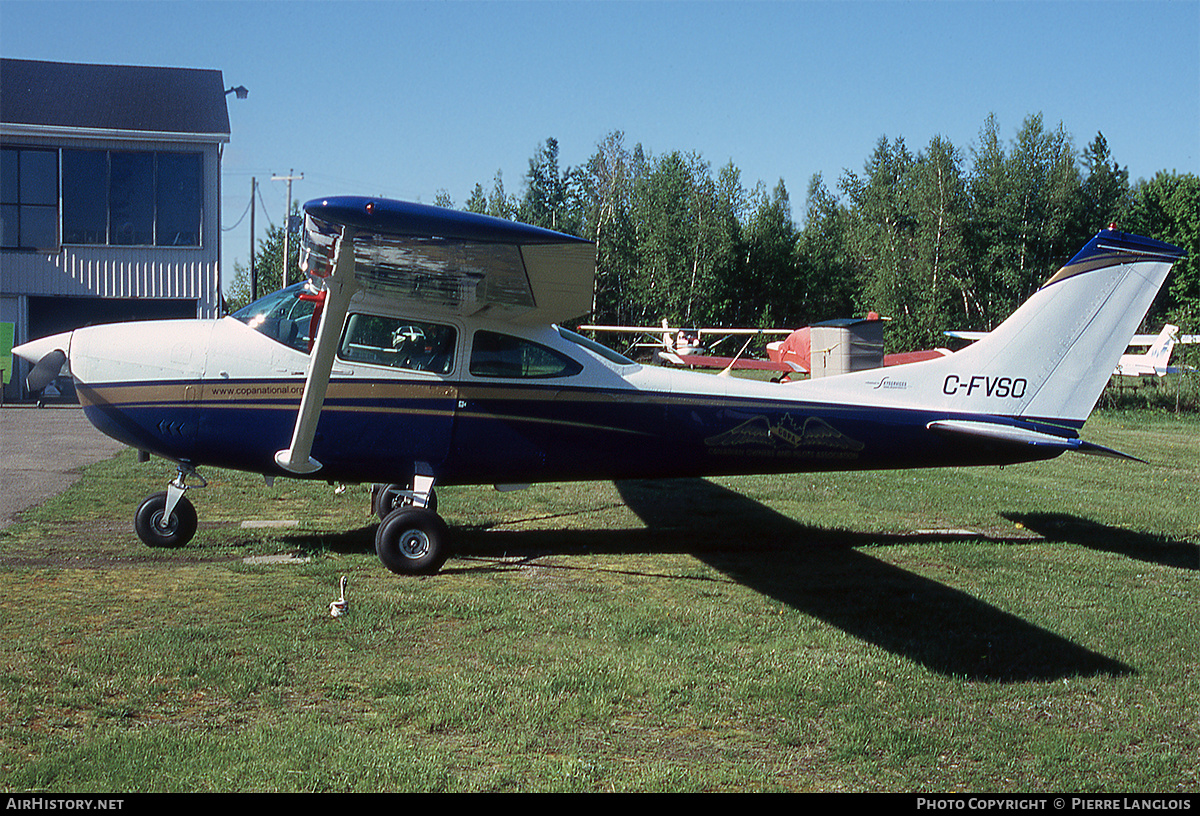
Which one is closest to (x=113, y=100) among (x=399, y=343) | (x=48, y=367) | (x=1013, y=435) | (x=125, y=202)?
(x=125, y=202)

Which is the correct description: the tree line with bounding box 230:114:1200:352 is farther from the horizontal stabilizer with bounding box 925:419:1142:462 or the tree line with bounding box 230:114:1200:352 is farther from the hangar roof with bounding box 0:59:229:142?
the horizontal stabilizer with bounding box 925:419:1142:462

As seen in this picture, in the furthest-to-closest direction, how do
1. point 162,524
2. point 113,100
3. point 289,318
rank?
point 113,100, point 162,524, point 289,318

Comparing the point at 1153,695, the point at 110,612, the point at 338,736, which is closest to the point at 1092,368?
the point at 1153,695

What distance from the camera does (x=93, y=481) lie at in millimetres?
10836

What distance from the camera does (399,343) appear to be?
→ 735cm

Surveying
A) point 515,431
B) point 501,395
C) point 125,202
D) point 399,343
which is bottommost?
point 515,431

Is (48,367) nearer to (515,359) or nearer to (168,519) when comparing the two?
(168,519)

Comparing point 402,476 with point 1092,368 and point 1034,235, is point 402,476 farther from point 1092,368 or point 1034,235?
point 1034,235

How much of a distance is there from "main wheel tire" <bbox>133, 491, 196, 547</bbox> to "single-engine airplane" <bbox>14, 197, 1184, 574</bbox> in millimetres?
16

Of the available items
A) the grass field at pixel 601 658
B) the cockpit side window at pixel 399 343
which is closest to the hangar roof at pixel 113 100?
the grass field at pixel 601 658

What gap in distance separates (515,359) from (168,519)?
3.16 m

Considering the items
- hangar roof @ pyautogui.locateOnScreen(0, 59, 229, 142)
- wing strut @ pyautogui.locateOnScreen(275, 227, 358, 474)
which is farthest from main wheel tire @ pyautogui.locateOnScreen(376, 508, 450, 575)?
hangar roof @ pyautogui.locateOnScreen(0, 59, 229, 142)

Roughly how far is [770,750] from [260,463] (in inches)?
189

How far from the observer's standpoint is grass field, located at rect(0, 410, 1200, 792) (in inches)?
153
